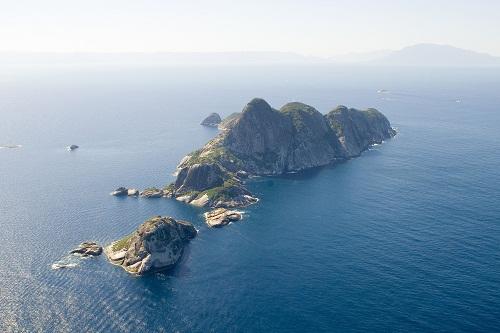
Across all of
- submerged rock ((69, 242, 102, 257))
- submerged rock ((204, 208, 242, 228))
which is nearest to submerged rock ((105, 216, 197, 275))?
submerged rock ((69, 242, 102, 257))

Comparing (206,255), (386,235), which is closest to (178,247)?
(206,255)

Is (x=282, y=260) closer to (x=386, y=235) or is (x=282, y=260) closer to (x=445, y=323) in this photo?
(x=386, y=235)

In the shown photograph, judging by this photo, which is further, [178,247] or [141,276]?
[178,247]

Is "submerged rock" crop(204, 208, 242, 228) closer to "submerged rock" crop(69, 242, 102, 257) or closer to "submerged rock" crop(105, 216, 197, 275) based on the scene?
"submerged rock" crop(105, 216, 197, 275)

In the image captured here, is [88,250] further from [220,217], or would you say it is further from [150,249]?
[220,217]

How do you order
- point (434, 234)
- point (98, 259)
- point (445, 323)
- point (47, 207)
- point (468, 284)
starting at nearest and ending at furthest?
point (445, 323) → point (468, 284) → point (98, 259) → point (434, 234) → point (47, 207)

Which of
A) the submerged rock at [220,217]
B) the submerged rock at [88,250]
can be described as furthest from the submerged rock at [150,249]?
the submerged rock at [220,217]

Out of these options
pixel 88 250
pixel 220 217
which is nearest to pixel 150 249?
pixel 88 250
